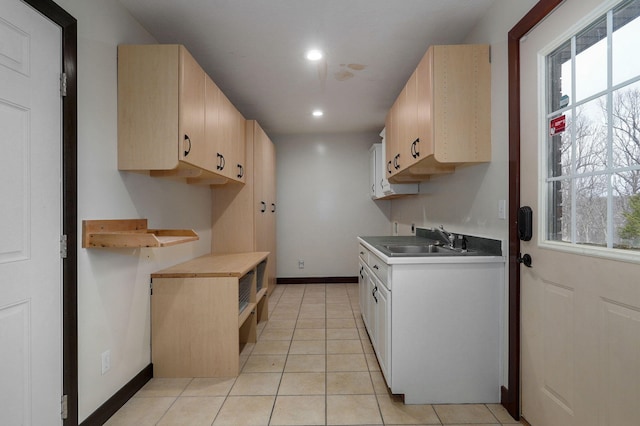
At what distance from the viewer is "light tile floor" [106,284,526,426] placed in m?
1.87

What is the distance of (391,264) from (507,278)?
691mm

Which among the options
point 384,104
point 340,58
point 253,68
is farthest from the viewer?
point 384,104

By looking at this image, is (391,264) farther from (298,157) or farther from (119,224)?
(298,157)

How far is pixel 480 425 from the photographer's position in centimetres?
178

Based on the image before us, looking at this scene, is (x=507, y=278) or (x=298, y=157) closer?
(x=507, y=278)

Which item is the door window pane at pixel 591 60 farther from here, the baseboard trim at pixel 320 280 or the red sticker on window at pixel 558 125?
the baseboard trim at pixel 320 280

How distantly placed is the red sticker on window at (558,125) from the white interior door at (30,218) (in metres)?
2.41

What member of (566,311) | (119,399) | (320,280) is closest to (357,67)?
(566,311)

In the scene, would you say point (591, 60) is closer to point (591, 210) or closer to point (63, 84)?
point (591, 210)

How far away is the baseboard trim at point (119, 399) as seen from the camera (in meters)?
1.77

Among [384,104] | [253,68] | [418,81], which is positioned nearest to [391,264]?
[418,81]

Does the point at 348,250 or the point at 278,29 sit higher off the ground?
the point at 278,29

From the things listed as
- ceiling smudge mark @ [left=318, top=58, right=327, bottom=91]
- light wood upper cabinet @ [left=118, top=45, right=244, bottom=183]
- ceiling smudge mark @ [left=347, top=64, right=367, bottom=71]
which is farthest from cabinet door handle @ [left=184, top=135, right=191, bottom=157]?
ceiling smudge mark @ [left=347, top=64, right=367, bottom=71]

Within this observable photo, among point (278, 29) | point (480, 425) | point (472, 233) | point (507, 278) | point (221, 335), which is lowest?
point (480, 425)
